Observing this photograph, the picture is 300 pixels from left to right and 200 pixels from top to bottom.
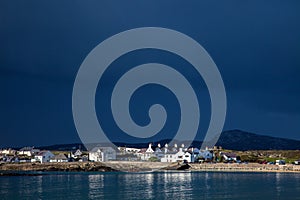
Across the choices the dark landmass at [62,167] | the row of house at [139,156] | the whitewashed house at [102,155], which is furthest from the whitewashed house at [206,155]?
the dark landmass at [62,167]

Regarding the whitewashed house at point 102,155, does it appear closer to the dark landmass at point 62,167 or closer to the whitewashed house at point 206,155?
the dark landmass at point 62,167

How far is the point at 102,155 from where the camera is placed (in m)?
116

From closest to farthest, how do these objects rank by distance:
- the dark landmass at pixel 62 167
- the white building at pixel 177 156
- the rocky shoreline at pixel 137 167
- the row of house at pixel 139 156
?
the rocky shoreline at pixel 137 167 < the dark landmass at pixel 62 167 < the white building at pixel 177 156 < the row of house at pixel 139 156

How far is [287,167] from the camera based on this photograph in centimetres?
9412

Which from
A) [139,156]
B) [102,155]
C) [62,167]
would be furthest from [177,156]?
[62,167]

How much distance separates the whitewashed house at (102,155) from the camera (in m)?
117

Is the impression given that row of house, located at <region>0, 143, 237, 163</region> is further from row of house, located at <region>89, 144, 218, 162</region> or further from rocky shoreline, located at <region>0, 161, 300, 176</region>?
rocky shoreline, located at <region>0, 161, 300, 176</region>

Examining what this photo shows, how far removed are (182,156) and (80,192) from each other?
7016 centimetres

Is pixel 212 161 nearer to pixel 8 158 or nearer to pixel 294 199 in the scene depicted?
pixel 8 158

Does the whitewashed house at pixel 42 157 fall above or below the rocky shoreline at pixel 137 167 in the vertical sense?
above

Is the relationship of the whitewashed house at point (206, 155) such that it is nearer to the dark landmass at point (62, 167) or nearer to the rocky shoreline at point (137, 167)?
the rocky shoreline at point (137, 167)

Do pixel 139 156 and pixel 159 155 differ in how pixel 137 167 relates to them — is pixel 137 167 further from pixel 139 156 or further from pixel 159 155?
pixel 139 156

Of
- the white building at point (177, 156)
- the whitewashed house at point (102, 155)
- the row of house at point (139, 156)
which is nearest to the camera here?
the white building at point (177, 156)

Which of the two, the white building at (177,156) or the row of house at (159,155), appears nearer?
the white building at (177,156)
